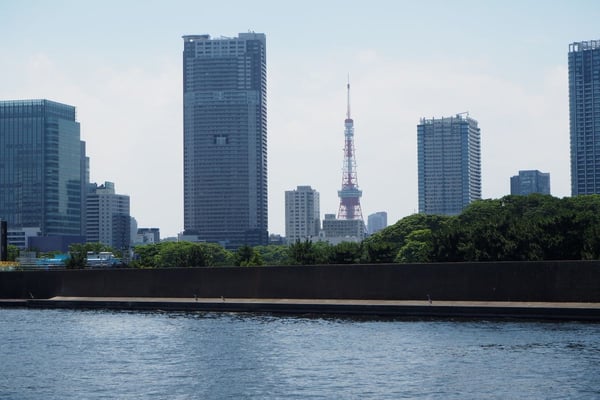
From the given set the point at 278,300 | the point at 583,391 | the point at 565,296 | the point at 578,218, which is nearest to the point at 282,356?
the point at 583,391

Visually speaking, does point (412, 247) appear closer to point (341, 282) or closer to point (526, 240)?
point (526, 240)

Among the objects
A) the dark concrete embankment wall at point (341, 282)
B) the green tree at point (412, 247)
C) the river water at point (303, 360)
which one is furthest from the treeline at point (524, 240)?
the green tree at point (412, 247)

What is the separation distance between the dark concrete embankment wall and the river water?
593 cm

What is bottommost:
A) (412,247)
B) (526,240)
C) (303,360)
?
(303,360)

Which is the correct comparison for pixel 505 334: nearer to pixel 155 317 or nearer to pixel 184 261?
pixel 155 317

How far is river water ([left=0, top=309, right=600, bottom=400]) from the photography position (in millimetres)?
33688

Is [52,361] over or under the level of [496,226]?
under

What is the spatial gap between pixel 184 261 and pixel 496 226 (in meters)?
39.7

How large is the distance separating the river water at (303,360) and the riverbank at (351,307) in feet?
6.37

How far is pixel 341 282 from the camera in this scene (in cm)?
6738

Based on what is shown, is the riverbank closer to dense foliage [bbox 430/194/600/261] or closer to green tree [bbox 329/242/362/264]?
dense foliage [bbox 430/194/600/261]

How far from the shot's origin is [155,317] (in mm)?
64938

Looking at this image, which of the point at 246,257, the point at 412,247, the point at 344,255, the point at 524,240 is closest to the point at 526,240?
the point at 524,240

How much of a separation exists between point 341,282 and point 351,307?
5.54 meters
